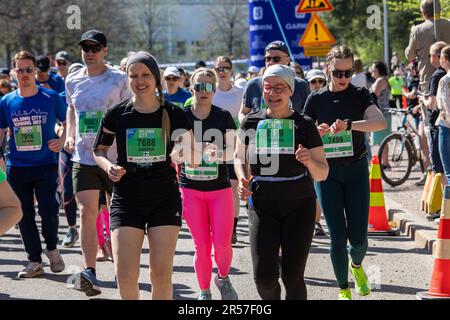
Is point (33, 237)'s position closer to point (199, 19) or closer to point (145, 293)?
point (145, 293)

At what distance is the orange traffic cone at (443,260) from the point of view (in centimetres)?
768

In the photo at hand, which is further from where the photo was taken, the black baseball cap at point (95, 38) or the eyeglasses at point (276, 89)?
the black baseball cap at point (95, 38)

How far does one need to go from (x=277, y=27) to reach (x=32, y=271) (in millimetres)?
15845

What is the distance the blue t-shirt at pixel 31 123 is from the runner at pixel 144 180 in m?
3.10

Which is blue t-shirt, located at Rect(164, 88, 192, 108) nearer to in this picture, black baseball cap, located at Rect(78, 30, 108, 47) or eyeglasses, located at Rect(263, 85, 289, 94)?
black baseball cap, located at Rect(78, 30, 108, 47)

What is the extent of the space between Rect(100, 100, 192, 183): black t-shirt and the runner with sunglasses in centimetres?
544

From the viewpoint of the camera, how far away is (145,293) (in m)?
8.28

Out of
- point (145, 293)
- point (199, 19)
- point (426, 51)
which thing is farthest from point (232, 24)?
point (145, 293)

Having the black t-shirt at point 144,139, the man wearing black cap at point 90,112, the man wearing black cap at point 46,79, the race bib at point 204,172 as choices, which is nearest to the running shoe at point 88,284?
the man wearing black cap at point 90,112

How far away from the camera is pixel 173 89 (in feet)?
39.4

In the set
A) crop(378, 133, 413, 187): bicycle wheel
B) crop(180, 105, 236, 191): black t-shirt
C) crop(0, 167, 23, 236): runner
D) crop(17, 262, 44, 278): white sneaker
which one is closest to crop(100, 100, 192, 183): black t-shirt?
crop(180, 105, 236, 191): black t-shirt

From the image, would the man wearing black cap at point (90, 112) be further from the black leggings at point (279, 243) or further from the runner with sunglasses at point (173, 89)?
the runner with sunglasses at point (173, 89)

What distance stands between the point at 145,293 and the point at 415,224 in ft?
14.2

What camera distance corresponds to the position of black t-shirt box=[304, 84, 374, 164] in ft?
24.8
